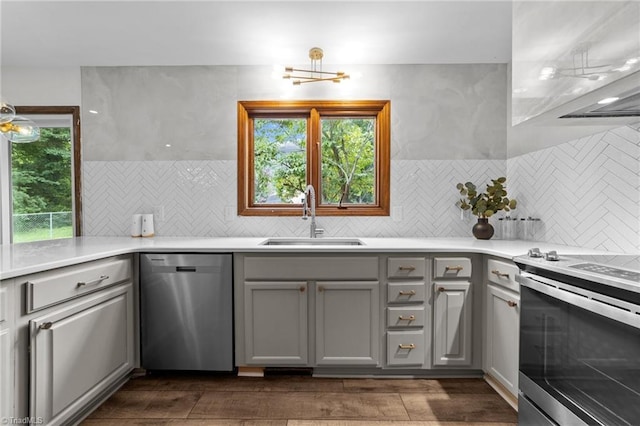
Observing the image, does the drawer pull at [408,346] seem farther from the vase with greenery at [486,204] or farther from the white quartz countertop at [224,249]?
the vase with greenery at [486,204]

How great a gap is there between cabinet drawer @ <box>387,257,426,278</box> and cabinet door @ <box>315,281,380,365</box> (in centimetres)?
14

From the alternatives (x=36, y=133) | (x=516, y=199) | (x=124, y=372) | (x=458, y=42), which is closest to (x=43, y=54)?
(x=36, y=133)

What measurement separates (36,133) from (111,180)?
3.64 ft

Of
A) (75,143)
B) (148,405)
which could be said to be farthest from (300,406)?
(75,143)

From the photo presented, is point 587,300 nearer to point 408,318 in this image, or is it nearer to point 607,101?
point 607,101

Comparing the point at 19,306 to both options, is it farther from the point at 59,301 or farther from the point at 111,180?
the point at 111,180

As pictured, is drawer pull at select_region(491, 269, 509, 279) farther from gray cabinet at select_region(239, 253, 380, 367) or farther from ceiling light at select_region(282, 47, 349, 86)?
ceiling light at select_region(282, 47, 349, 86)

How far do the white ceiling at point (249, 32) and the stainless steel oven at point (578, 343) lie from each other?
64.7 inches

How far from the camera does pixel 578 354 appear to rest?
1.29 metres

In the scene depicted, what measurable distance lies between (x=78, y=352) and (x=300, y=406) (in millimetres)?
1182

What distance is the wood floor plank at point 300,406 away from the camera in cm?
199

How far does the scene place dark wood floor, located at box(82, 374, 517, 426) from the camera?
195 cm

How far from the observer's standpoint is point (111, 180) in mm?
3031

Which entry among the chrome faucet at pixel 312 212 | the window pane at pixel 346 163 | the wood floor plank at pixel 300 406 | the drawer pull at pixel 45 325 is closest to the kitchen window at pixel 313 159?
the window pane at pixel 346 163
